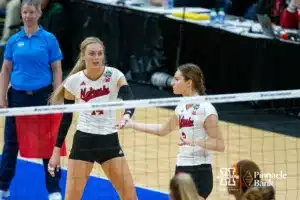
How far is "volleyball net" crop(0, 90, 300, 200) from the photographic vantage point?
32.3 feet

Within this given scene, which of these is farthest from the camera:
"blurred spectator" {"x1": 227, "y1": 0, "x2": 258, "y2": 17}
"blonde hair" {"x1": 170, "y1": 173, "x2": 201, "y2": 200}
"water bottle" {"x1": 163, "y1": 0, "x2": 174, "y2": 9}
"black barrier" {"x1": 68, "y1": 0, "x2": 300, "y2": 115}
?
"blurred spectator" {"x1": 227, "y1": 0, "x2": 258, "y2": 17}

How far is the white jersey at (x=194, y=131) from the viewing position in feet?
30.5

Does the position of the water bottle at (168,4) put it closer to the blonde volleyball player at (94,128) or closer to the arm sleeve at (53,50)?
the arm sleeve at (53,50)

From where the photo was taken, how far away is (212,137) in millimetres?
9266

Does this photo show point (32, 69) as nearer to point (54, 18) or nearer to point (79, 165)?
point (79, 165)

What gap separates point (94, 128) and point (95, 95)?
0.31 meters

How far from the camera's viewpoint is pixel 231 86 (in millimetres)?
15539

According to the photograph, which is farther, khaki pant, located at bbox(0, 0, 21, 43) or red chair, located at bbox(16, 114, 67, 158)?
khaki pant, located at bbox(0, 0, 21, 43)

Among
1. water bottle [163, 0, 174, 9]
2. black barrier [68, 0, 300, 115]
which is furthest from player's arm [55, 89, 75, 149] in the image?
water bottle [163, 0, 174, 9]

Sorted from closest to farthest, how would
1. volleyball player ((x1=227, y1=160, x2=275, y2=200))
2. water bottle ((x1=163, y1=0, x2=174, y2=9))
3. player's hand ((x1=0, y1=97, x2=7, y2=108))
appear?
1. volleyball player ((x1=227, y1=160, x2=275, y2=200))
2. player's hand ((x1=0, y1=97, x2=7, y2=108))
3. water bottle ((x1=163, y1=0, x2=174, y2=9))

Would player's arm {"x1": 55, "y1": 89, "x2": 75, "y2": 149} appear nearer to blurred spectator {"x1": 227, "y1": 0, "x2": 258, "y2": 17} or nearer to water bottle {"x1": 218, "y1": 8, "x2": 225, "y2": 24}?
water bottle {"x1": 218, "y1": 8, "x2": 225, "y2": 24}

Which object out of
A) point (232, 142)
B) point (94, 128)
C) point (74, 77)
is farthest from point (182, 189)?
point (232, 142)

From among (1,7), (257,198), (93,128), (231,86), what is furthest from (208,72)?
(257,198)

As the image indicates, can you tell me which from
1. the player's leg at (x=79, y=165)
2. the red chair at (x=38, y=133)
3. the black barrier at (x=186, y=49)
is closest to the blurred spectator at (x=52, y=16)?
the black barrier at (x=186, y=49)
